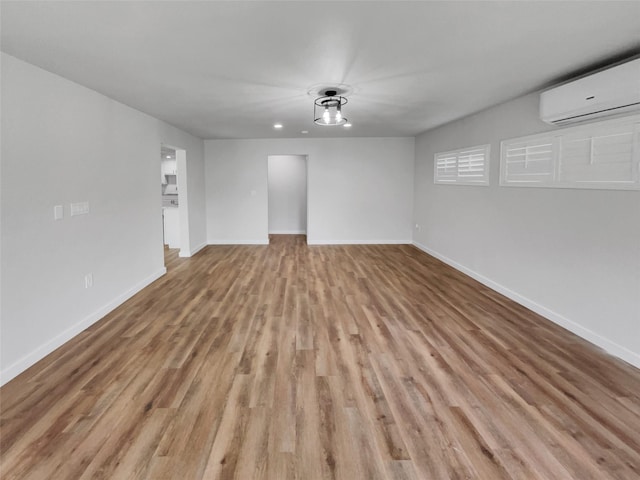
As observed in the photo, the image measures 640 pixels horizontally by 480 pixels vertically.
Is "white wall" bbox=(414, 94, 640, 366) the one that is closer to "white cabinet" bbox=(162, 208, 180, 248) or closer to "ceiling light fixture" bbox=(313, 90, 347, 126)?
"ceiling light fixture" bbox=(313, 90, 347, 126)

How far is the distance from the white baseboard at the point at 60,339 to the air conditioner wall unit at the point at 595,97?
4752mm

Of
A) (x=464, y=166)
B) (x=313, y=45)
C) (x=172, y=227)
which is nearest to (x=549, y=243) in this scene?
(x=464, y=166)

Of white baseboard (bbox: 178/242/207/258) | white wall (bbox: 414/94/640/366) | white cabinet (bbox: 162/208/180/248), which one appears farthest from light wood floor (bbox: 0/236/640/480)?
white cabinet (bbox: 162/208/180/248)

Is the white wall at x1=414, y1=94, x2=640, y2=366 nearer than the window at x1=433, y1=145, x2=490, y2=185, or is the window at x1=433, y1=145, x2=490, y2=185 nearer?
the white wall at x1=414, y1=94, x2=640, y2=366

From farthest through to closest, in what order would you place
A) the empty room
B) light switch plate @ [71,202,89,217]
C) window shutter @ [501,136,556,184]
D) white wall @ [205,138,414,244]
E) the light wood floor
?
1. white wall @ [205,138,414,244]
2. window shutter @ [501,136,556,184]
3. light switch plate @ [71,202,89,217]
4. the empty room
5. the light wood floor

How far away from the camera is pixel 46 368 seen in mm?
2742

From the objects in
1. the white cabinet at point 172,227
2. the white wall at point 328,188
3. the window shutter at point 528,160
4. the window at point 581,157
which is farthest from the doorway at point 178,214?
the window at point 581,157

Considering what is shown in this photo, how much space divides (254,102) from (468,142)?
125 inches

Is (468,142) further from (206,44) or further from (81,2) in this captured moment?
(81,2)

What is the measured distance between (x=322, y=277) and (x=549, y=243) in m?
2.85

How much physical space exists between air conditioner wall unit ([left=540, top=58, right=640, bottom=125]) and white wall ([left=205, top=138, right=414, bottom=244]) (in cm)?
457

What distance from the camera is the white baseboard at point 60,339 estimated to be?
2.59 meters

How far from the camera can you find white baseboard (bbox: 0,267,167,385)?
259 cm

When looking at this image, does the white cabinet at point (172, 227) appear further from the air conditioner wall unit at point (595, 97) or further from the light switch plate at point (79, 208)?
the air conditioner wall unit at point (595, 97)
